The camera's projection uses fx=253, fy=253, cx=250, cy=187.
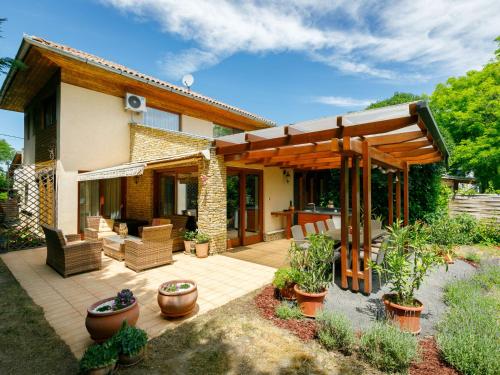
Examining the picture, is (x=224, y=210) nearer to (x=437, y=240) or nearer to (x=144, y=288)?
Result: (x=144, y=288)

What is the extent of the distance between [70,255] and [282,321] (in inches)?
262

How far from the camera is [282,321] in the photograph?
507 centimetres

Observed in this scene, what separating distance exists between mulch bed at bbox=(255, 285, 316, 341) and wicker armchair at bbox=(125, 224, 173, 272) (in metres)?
4.10

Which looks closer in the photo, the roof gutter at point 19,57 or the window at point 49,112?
the roof gutter at point 19,57

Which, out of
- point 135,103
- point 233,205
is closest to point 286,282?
point 233,205

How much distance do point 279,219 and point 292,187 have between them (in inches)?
91.7

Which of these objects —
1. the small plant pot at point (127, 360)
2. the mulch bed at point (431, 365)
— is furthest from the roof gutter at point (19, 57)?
the mulch bed at point (431, 365)

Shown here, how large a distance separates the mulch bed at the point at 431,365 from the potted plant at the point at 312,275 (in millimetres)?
1818

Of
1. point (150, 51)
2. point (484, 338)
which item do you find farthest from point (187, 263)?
point (150, 51)

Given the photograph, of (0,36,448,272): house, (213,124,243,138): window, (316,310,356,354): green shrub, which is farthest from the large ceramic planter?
(213,124,243,138): window

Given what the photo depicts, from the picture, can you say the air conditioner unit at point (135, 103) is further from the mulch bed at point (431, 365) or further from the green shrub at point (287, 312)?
the mulch bed at point (431, 365)

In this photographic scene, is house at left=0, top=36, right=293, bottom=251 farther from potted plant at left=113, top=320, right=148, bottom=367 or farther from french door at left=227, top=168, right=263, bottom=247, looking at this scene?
potted plant at left=113, top=320, right=148, bottom=367

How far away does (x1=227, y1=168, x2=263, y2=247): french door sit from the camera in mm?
12109

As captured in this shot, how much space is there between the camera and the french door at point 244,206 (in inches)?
477
